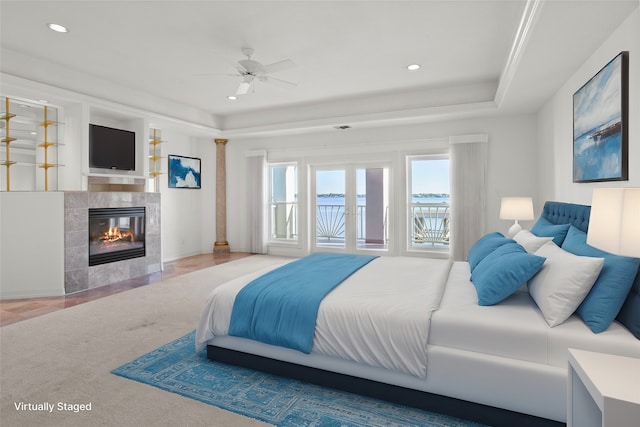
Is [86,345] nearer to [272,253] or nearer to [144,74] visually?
[144,74]

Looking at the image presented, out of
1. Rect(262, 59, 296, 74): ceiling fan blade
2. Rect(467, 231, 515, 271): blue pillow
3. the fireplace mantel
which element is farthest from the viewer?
the fireplace mantel

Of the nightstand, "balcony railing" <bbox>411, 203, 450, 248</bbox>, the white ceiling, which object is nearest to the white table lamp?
the white ceiling

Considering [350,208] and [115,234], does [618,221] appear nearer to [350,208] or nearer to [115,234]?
[350,208]

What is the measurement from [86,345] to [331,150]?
4784 millimetres

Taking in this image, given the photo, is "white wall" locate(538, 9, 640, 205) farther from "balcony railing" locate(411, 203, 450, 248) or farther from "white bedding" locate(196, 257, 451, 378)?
"white bedding" locate(196, 257, 451, 378)

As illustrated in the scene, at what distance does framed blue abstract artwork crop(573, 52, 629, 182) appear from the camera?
93.4 inches

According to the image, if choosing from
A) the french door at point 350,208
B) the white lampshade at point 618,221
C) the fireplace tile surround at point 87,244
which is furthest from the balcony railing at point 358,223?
the white lampshade at point 618,221

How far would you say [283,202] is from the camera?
7.18 m

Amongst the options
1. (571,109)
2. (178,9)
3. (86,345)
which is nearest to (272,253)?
(86,345)

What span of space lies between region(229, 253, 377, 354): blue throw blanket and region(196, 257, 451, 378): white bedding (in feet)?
0.22

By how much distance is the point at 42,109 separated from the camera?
4574 millimetres

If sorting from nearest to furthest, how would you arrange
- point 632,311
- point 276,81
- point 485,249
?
1. point 632,311
2. point 485,249
3. point 276,81

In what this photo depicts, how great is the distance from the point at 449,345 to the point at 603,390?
0.79 m

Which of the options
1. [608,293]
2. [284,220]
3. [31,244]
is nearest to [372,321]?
[608,293]
